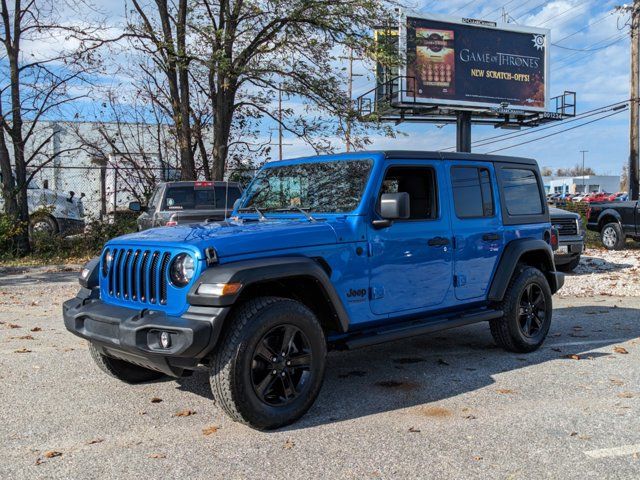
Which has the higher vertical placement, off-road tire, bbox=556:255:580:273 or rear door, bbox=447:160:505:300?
rear door, bbox=447:160:505:300

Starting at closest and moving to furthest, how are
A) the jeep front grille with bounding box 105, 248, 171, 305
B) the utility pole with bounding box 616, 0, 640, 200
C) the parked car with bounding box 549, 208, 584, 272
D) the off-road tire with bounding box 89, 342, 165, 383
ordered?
the jeep front grille with bounding box 105, 248, 171, 305 → the off-road tire with bounding box 89, 342, 165, 383 → the parked car with bounding box 549, 208, 584, 272 → the utility pole with bounding box 616, 0, 640, 200

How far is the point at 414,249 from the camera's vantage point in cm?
498

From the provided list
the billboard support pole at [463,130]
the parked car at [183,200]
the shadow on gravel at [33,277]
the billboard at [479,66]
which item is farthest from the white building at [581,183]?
the shadow on gravel at [33,277]

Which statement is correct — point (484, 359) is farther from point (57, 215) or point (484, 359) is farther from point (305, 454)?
point (57, 215)

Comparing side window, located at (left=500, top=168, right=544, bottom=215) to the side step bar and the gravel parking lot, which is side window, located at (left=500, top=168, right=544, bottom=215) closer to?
the side step bar

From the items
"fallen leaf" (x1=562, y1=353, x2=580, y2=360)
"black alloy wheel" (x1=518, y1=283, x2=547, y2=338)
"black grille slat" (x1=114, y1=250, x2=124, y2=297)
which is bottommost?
"fallen leaf" (x1=562, y1=353, x2=580, y2=360)

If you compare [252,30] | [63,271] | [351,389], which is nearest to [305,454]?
[351,389]

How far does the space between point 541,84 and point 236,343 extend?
93.1ft

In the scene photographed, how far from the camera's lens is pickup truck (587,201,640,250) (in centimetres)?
1583

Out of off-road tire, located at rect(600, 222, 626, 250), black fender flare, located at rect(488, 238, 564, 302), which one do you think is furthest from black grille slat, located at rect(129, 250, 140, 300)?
off-road tire, located at rect(600, 222, 626, 250)

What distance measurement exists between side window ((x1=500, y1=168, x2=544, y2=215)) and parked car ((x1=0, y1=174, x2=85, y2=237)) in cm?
1216

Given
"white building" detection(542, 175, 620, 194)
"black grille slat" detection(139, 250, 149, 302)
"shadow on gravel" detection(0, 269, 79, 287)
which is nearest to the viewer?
"black grille slat" detection(139, 250, 149, 302)

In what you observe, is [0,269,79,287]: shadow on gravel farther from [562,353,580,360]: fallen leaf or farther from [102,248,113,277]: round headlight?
[562,353,580,360]: fallen leaf

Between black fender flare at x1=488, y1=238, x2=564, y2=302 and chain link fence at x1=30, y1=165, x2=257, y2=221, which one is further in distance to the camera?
chain link fence at x1=30, y1=165, x2=257, y2=221
